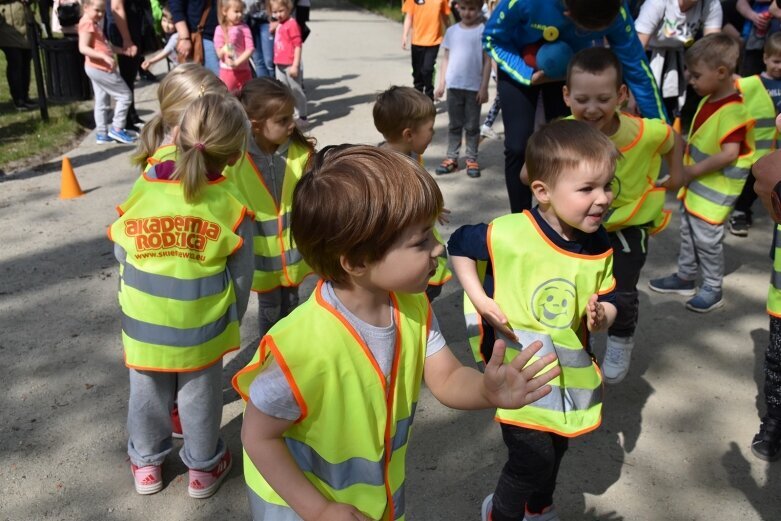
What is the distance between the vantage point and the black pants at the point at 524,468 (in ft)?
8.53

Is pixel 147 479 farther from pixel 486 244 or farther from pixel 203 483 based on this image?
pixel 486 244

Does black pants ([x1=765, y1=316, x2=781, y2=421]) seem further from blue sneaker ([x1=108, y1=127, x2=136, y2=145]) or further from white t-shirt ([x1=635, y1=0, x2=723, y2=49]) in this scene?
blue sneaker ([x1=108, y1=127, x2=136, y2=145])

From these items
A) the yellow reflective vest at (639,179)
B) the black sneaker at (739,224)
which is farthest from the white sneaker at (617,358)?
the black sneaker at (739,224)

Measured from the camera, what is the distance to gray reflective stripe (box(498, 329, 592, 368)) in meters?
2.56

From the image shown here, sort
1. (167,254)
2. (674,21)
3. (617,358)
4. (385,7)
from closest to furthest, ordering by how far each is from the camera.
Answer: (167,254) < (617,358) < (674,21) < (385,7)

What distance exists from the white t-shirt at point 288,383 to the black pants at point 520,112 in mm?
2521

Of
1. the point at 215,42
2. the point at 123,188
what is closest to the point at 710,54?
the point at 123,188

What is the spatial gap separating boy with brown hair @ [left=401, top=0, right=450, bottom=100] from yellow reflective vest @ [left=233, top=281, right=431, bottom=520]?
8087mm

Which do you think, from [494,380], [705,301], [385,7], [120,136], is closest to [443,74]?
[120,136]

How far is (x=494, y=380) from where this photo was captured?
5.85 ft

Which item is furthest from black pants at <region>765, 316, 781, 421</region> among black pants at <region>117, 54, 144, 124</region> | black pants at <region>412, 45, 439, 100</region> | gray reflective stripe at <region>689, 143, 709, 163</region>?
black pants at <region>117, 54, 144, 124</region>

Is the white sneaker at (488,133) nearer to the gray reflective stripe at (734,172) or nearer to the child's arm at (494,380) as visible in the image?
the gray reflective stripe at (734,172)

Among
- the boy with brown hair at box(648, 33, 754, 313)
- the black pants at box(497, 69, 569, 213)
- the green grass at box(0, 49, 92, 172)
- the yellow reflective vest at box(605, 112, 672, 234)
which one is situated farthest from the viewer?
the green grass at box(0, 49, 92, 172)

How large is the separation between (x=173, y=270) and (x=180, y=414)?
0.59m
